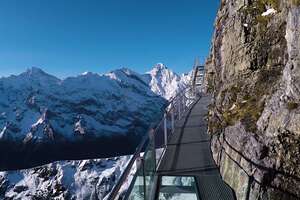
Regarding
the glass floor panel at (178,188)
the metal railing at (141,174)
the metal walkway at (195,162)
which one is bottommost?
the glass floor panel at (178,188)

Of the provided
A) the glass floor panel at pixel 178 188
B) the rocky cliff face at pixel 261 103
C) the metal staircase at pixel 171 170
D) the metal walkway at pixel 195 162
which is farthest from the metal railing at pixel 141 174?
the rocky cliff face at pixel 261 103

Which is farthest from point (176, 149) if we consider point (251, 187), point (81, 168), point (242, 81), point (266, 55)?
point (81, 168)

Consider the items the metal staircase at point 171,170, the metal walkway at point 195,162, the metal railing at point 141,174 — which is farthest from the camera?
the metal walkway at point 195,162

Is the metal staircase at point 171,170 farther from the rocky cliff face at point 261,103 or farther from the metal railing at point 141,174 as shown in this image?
the rocky cliff face at point 261,103

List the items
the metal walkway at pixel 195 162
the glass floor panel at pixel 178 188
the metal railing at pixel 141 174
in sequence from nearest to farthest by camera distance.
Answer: the metal railing at pixel 141 174 → the glass floor panel at pixel 178 188 → the metal walkway at pixel 195 162

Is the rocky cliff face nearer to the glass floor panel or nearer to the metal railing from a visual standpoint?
the glass floor panel

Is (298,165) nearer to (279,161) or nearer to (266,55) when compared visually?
(279,161)
